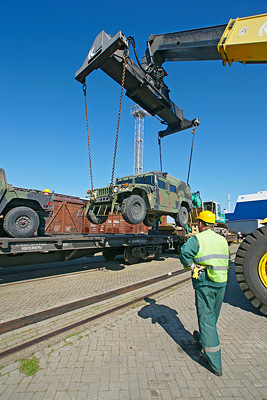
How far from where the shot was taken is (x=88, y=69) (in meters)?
5.78

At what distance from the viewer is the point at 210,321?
2.45m

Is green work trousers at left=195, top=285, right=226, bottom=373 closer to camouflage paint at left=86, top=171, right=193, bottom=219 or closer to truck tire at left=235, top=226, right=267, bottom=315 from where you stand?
truck tire at left=235, top=226, right=267, bottom=315

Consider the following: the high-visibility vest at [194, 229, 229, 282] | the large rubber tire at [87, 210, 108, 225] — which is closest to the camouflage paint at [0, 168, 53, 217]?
the large rubber tire at [87, 210, 108, 225]

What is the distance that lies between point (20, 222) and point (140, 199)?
3611mm

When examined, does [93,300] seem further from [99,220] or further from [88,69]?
[88,69]

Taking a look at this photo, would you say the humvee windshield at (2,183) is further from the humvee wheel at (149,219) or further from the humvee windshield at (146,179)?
the humvee wheel at (149,219)

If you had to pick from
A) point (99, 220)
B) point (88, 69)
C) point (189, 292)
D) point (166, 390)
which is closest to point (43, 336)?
point (166, 390)

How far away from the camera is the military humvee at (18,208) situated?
5.43 metres

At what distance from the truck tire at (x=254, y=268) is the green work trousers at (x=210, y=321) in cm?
171

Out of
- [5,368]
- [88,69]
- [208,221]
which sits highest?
[88,69]

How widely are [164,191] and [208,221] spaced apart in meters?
6.38

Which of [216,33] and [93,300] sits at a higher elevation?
[216,33]

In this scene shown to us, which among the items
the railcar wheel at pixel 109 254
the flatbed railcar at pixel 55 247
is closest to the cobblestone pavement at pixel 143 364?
the flatbed railcar at pixel 55 247

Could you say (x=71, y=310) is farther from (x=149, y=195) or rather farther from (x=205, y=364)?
(x=149, y=195)
